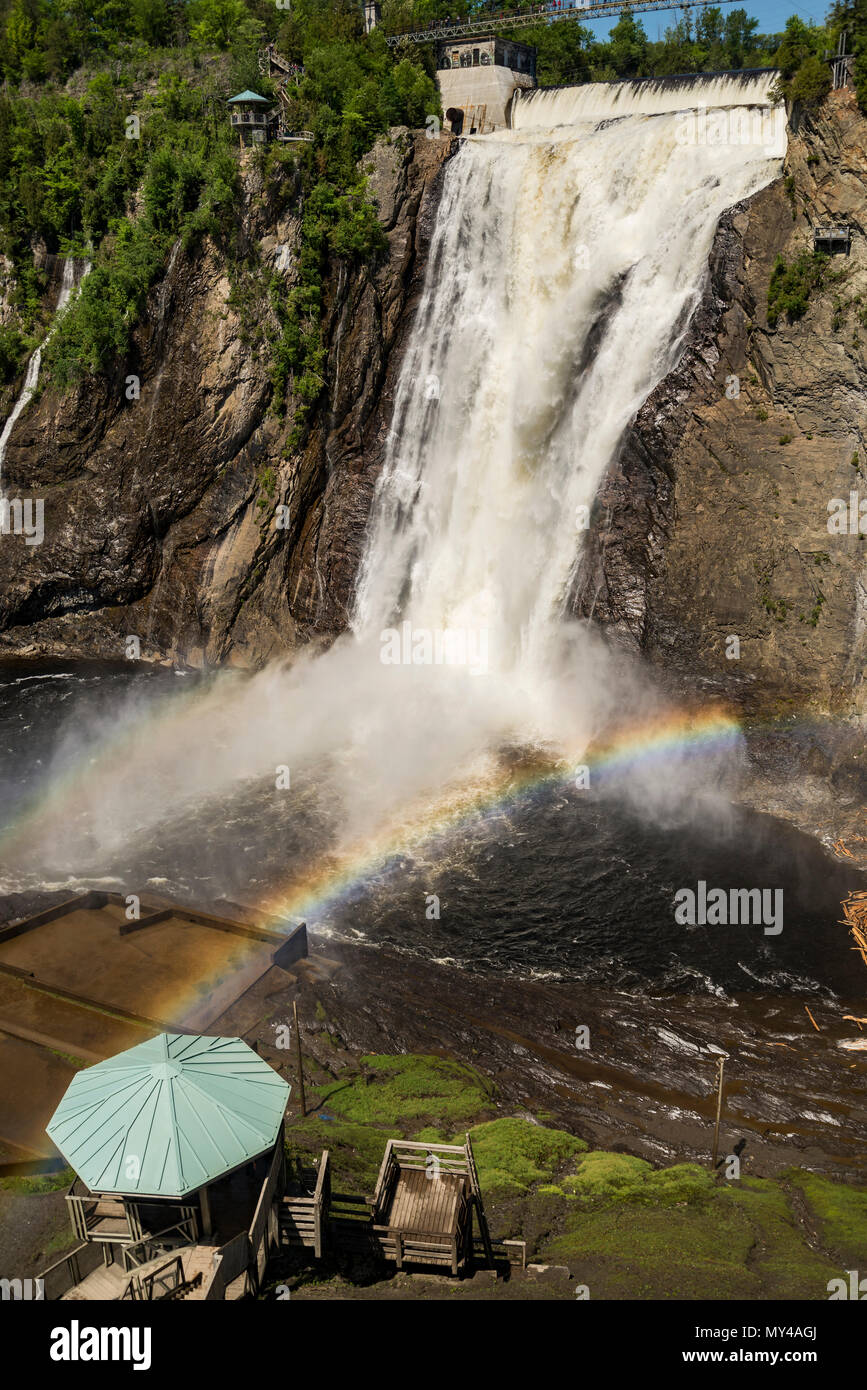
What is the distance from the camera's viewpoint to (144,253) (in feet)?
148

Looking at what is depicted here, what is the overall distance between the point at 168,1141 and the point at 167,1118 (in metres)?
0.31

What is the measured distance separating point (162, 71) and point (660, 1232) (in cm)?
5413

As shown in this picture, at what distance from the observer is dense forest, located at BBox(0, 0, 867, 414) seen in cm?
4381

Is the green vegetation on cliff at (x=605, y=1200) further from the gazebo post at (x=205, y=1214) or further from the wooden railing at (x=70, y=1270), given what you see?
the wooden railing at (x=70, y=1270)

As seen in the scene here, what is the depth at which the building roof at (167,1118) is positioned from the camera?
1297 cm

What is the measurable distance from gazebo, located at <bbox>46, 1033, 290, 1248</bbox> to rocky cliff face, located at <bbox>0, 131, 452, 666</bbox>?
29939mm

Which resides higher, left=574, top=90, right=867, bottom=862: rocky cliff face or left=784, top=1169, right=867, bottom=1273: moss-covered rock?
left=574, top=90, right=867, bottom=862: rocky cliff face

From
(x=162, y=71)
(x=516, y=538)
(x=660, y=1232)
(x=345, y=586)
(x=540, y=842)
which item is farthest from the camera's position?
(x=162, y=71)

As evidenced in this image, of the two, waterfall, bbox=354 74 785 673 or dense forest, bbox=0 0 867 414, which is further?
dense forest, bbox=0 0 867 414

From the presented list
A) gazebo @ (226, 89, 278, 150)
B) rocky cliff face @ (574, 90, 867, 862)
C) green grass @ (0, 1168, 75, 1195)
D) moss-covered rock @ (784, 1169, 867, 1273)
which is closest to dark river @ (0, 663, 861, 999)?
rocky cliff face @ (574, 90, 867, 862)

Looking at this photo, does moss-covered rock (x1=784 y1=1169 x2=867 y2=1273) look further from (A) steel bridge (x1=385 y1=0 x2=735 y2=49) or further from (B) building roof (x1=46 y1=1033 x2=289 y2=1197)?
(A) steel bridge (x1=385 y1=0 x2=735 y2=49)

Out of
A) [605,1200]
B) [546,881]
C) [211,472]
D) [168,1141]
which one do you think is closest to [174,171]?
[211,472]

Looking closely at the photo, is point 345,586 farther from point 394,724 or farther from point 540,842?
point 540,842

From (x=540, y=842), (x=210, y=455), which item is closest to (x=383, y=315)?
(x=210, y=455)
